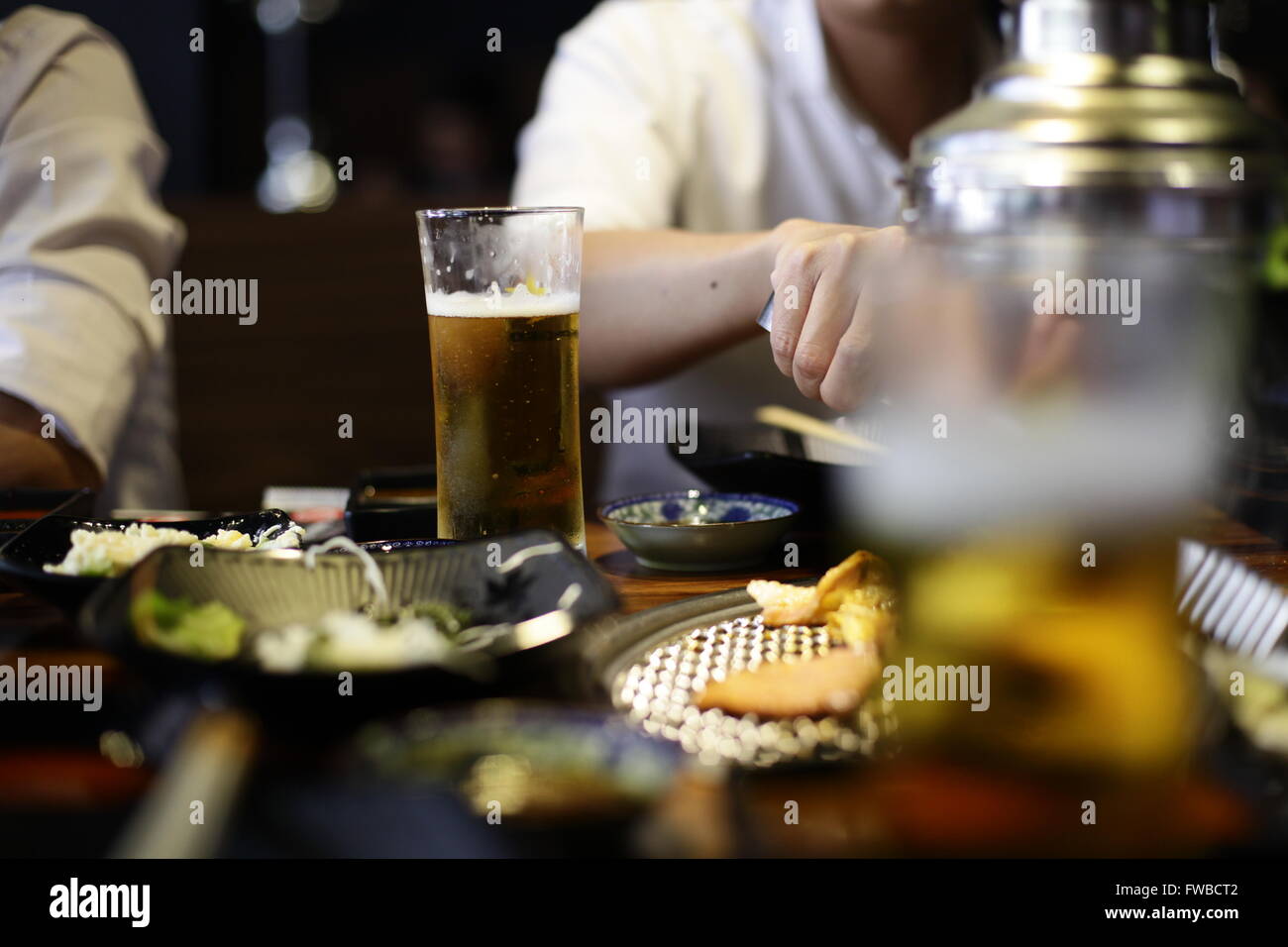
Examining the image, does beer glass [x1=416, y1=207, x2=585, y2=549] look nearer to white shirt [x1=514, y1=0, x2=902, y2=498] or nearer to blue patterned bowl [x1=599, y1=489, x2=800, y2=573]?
blue patterned bowl [x1=599, y1=489, x2=800, y2=573]

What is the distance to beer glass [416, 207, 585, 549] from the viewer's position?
1072 mm

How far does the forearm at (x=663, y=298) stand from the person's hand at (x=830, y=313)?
1.35ft

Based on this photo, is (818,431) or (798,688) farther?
(818,431)

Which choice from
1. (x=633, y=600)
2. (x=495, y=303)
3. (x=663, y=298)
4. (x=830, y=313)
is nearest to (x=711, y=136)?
(x=663, y=298)

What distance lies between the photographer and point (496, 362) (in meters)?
1.07

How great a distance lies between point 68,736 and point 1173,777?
65 cm

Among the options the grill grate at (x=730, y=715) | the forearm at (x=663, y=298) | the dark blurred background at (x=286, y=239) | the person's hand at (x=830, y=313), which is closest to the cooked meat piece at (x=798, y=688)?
the grill grate at (x=730, y=715)

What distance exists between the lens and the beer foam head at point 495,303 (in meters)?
1.07

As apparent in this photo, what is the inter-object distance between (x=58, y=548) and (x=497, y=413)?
0.41 metres

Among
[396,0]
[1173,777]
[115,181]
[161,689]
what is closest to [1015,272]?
[1173,777]

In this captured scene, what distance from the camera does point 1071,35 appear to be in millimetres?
755

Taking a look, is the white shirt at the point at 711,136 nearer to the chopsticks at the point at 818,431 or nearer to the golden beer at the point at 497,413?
the chopsticks at the point at 818,431

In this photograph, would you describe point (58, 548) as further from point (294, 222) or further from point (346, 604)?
point (294, 222)
